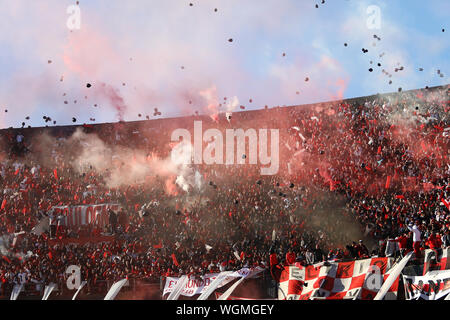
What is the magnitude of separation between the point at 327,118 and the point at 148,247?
31.6ft

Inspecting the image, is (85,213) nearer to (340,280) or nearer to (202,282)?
(202,282)

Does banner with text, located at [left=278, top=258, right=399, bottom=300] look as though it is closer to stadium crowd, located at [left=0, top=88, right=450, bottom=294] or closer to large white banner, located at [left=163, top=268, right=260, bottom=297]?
large white banner, located at [left=163, top=268, right=260, bottom=297]

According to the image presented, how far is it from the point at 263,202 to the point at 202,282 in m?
6.23

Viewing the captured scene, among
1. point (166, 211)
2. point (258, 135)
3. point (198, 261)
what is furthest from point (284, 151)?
point (198, 261)

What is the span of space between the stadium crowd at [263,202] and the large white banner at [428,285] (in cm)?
476

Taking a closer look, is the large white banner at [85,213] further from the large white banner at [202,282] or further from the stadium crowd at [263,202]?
the large white banner at [202,282]

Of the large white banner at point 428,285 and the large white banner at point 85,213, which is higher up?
the large white banner at point 85,213

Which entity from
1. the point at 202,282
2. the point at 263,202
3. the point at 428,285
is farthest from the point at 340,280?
the point at 263,202

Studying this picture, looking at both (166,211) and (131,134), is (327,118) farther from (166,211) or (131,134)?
(131,134)

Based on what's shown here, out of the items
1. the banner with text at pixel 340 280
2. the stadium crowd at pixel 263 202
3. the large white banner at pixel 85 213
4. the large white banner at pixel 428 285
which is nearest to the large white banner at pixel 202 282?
the stadium crowd at pixel 263 202

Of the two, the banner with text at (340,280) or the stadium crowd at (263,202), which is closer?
the banner with text at (340,280)

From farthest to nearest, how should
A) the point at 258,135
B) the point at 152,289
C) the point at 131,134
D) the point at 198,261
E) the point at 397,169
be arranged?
the point at 131,134, the point at 258,135, the point at 397,169, the point at 198,261, the point at 152,289

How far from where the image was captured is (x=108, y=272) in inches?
617

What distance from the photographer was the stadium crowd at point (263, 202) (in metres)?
15.6
